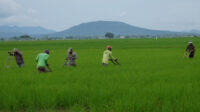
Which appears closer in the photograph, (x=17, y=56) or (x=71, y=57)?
(x=17, y=56)

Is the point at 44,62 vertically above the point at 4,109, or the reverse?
the point at 44,62

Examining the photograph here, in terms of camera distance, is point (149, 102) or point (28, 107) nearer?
point (149, 102)

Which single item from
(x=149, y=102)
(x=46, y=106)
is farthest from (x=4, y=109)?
(x=149, y=102)

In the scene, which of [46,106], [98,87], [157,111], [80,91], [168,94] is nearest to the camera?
[157,111]

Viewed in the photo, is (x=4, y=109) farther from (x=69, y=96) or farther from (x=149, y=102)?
(x=149, y=102)

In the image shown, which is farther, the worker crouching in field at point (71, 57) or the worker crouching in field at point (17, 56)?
the worker crouching in field at point (71, 57)

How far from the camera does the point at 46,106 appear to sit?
4.44 m

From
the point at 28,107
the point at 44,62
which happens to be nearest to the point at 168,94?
the point at 28,107

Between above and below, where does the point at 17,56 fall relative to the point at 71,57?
above

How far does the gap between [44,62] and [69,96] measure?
3.79 metres

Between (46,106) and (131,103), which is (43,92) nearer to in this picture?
(46,106)

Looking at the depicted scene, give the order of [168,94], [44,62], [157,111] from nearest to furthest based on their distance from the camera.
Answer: [157,111] → [168,94] → [44,62]

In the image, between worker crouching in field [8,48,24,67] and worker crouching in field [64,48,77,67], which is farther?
worker crouching in field [64,48,77,67]

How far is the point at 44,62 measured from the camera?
322 inches
